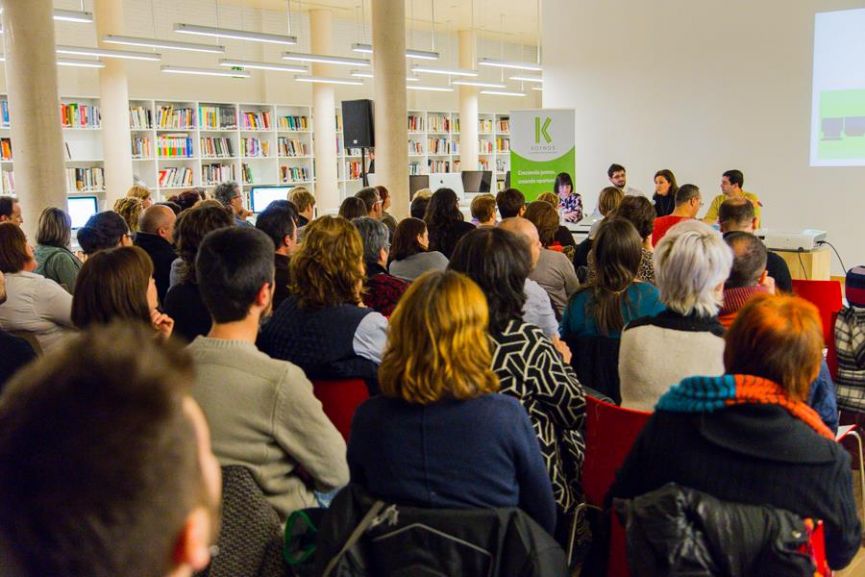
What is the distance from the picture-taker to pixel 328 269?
3.11 meters

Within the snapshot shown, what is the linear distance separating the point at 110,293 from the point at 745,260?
253 centimetres

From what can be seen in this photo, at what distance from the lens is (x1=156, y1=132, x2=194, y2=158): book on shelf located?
39.9ft

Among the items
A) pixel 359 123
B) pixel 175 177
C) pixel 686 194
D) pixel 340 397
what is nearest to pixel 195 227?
pixel 340 397

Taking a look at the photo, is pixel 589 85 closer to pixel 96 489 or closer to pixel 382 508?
pixel 382 508

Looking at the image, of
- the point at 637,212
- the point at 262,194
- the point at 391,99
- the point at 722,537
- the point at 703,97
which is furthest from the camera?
the point at 262,194

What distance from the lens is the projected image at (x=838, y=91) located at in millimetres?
9062

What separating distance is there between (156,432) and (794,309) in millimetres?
1557

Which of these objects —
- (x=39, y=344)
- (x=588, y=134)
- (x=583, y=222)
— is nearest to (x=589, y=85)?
(x=588, y=134)

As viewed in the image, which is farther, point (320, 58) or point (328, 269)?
point (320, 58)

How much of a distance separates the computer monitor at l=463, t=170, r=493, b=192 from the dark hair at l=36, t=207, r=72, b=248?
9.60m

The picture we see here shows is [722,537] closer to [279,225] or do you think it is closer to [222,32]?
[279,225]

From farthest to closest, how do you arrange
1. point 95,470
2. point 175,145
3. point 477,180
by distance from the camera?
point 477,180, point 175,145, point 95,470

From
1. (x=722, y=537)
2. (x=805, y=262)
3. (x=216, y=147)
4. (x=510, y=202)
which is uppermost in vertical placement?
(x=216, y=147)

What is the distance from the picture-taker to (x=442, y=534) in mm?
1837
